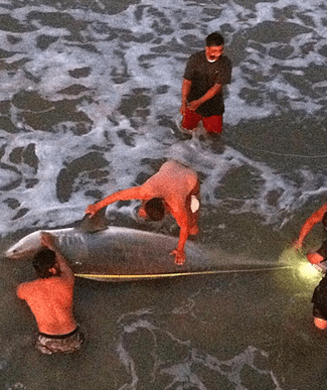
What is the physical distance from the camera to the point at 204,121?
23.2 feet

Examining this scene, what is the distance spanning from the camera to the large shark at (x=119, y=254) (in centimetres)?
540

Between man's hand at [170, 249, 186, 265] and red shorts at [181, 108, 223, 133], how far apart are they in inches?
95.3

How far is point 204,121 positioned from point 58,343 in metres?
3.89

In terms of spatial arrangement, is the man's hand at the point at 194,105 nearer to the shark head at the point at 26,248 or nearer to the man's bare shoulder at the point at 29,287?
the shark head at the point at 26,248

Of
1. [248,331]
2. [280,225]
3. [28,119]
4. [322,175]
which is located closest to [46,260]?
[248,331]

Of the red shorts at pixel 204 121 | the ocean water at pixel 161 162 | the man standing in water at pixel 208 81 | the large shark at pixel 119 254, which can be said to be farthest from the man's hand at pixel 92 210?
the red shorts at pixel 204 121

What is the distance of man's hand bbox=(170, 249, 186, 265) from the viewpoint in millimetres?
5317

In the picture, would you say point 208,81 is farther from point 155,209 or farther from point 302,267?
point 302,267

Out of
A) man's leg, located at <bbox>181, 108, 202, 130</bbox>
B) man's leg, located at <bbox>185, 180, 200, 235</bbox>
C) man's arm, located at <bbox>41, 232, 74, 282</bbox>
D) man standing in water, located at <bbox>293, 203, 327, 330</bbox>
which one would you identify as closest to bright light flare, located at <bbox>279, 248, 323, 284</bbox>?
man standing in water, located at <bbox>293, 203, 327, 330</bbox>

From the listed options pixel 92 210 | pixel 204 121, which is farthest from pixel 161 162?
pixel 92 210

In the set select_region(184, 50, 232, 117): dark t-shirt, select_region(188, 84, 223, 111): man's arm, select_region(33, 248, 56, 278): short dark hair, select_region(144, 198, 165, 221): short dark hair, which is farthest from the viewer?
select_region(188, 84, 223, 111): man's arm

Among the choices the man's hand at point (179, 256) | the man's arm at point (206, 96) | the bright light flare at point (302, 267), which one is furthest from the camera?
the man's arm at point (206, 96)

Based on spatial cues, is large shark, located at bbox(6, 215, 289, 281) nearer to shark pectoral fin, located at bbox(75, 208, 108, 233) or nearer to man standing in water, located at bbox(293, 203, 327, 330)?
shark pectoral fin, located at bbox(75, 208, 108, 233)

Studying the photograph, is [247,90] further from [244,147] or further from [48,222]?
[48,222]
